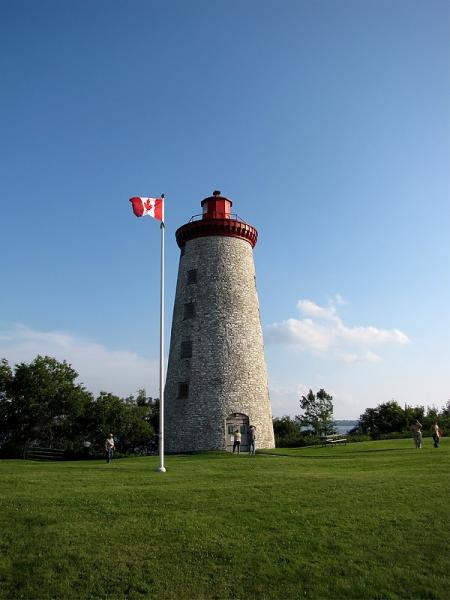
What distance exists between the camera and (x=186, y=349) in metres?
34.8

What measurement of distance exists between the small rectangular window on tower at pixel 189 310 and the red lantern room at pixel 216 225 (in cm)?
510

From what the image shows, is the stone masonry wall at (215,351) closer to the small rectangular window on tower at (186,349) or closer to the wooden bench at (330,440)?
the small rectangular window on tower at (186,349)

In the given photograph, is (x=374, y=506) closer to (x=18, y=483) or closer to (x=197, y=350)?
(x=18, y=483)

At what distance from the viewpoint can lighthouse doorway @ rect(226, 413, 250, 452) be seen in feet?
107

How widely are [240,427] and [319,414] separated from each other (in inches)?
1094

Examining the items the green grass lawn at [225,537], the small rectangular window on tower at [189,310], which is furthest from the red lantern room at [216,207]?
the green grass lawn at [225,537]

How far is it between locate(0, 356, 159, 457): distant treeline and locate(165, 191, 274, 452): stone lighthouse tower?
8319mm

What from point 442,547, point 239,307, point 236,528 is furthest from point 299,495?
point 239,307

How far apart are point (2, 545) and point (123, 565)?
3.10 meters

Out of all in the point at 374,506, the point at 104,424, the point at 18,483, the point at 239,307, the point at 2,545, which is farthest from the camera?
the point at 104,424

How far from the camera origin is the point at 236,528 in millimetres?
12938

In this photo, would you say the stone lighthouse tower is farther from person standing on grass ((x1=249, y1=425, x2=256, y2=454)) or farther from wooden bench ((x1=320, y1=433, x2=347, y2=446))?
wooden bench ((x1=320, y1=433, x2=347, y2=446))

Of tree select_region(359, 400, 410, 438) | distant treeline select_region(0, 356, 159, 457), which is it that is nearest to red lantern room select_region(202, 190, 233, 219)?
distant treeline select_region(0, 356, 159, 457)

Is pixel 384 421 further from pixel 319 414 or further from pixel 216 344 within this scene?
pixel 216 344
